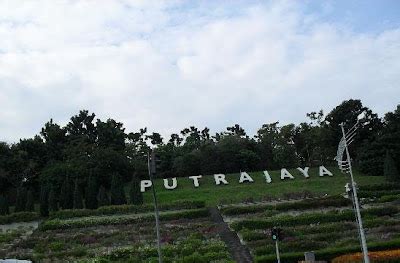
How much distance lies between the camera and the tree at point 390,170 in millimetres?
67000

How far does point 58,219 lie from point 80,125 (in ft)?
149

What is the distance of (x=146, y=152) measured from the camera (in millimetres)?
93875

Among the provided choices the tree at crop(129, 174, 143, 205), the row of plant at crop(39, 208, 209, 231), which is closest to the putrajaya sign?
the tree at crop(129, 174, 143, 205)

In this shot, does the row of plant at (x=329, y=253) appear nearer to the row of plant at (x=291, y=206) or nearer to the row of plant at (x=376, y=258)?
the row of plant at (x=376, y=258)

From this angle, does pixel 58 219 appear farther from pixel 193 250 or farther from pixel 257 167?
pixel 257 167

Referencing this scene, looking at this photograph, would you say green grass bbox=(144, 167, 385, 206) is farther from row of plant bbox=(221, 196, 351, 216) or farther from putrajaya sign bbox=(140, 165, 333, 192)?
row of plant bbox=(221, 196, 351, 216)

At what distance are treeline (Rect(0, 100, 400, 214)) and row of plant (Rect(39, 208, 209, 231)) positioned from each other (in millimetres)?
8016

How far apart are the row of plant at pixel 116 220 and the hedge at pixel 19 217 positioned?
184 inches

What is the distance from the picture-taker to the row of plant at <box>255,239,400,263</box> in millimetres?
→ 34719

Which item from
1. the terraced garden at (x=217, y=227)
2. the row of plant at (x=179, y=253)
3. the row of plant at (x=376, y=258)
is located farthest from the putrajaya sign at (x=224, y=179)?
the row of plant at (x=376, y=258)

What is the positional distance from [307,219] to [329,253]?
12801 mm

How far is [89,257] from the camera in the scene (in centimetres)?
4131

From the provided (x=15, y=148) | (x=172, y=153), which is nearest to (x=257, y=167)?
(x=172, y=153)

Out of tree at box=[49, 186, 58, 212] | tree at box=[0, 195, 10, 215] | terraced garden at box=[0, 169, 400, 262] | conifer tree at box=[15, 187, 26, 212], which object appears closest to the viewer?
terraced garden at box=[0, 169, 400, 262]
